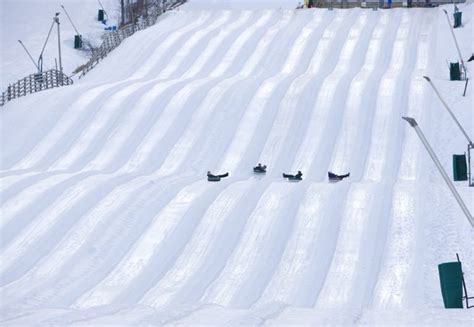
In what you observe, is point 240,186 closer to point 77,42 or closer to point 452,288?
point 452,288

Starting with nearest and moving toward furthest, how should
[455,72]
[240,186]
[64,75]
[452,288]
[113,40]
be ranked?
1. [452,288]
2. [240,186]
3. [455,72]
4. [64,75]
5. [113,40]

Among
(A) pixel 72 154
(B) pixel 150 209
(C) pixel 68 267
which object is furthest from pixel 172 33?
(C) pixel 68 267

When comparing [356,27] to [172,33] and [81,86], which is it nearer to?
[172,33]

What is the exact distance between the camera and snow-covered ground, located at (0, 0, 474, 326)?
1491cm

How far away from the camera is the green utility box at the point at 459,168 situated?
64.7 feet

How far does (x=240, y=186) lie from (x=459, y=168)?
195 inches

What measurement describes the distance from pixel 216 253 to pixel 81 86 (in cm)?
1319

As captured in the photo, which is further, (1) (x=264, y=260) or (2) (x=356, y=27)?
(2) (x=356, y=27)

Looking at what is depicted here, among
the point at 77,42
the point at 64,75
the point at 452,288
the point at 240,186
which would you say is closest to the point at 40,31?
the point at 77,42

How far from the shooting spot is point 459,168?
1984cm

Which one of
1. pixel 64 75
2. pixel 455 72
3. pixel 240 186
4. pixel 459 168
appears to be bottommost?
pixel 459 168

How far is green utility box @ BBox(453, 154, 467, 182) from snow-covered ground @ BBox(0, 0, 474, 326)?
324 mm

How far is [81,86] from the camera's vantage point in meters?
28.3

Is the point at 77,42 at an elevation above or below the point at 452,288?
below
